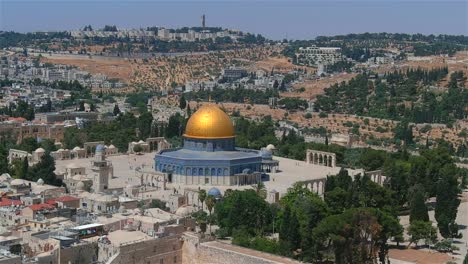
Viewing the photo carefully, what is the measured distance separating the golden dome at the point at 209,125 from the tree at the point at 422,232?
12.8 meters

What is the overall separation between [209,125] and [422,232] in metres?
13.5

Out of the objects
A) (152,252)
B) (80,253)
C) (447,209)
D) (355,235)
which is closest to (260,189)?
(447,209)

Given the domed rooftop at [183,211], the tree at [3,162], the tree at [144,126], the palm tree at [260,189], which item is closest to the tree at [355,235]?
the domed rooftop at [183,211]

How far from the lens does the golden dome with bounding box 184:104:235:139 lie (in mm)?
38875

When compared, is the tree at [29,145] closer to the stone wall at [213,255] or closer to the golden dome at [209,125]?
the golden dome at [209,125]

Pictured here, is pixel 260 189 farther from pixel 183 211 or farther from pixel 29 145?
pixel 29 145

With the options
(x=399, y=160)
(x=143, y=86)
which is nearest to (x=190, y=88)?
(x=143, y=86)

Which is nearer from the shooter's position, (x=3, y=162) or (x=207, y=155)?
(x=3, y=162)

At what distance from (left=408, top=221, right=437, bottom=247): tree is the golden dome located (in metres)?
12.8

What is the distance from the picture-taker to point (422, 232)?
2812cm

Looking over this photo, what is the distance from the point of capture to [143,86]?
93.9 m

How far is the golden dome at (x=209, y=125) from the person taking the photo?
38875mm

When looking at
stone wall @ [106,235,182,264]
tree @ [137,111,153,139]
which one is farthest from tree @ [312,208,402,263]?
tree @ [137,111,153,139]

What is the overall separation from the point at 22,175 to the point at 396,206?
52.1ft
